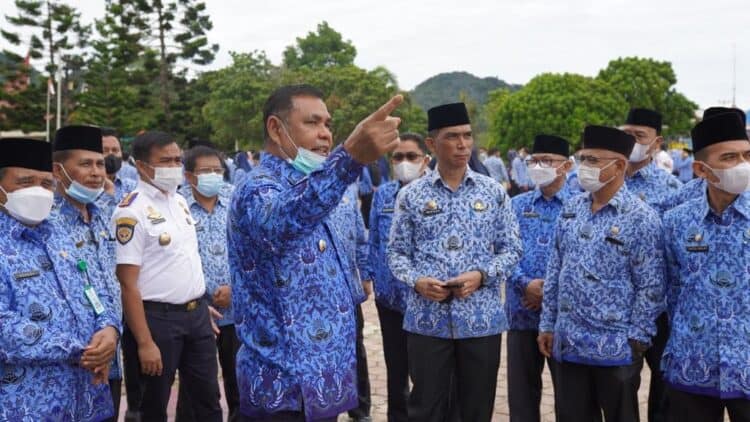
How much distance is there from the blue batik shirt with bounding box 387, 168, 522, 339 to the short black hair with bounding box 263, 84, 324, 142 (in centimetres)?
157

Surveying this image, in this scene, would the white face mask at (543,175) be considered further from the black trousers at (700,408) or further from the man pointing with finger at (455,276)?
the black trousers at (700,408)

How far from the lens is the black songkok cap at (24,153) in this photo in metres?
3.26

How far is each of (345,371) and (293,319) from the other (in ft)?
1.00

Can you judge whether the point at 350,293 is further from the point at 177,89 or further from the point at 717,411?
the point at 177,89

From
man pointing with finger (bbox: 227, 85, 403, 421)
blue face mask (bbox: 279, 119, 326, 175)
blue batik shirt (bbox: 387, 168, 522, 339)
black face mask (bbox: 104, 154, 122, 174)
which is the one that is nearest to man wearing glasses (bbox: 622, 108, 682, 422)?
blue batik shirt (bbox: 387, 168, 522, 339)

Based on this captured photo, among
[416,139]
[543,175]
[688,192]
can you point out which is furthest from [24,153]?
[688,192]

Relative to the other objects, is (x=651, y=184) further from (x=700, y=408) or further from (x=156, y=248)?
(x=156, y=248)

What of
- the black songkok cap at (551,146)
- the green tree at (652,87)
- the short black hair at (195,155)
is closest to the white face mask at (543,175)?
the black songkok cap at (551,146)

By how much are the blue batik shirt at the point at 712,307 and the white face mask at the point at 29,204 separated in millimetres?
3148

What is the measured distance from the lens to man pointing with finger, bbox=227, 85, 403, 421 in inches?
96.8

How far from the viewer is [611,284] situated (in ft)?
12.1

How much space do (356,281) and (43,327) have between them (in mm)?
1418

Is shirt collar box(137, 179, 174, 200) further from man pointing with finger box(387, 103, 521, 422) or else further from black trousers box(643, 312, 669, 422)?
black trousers box(643, 312, 669, 422)

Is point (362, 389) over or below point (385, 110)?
below
